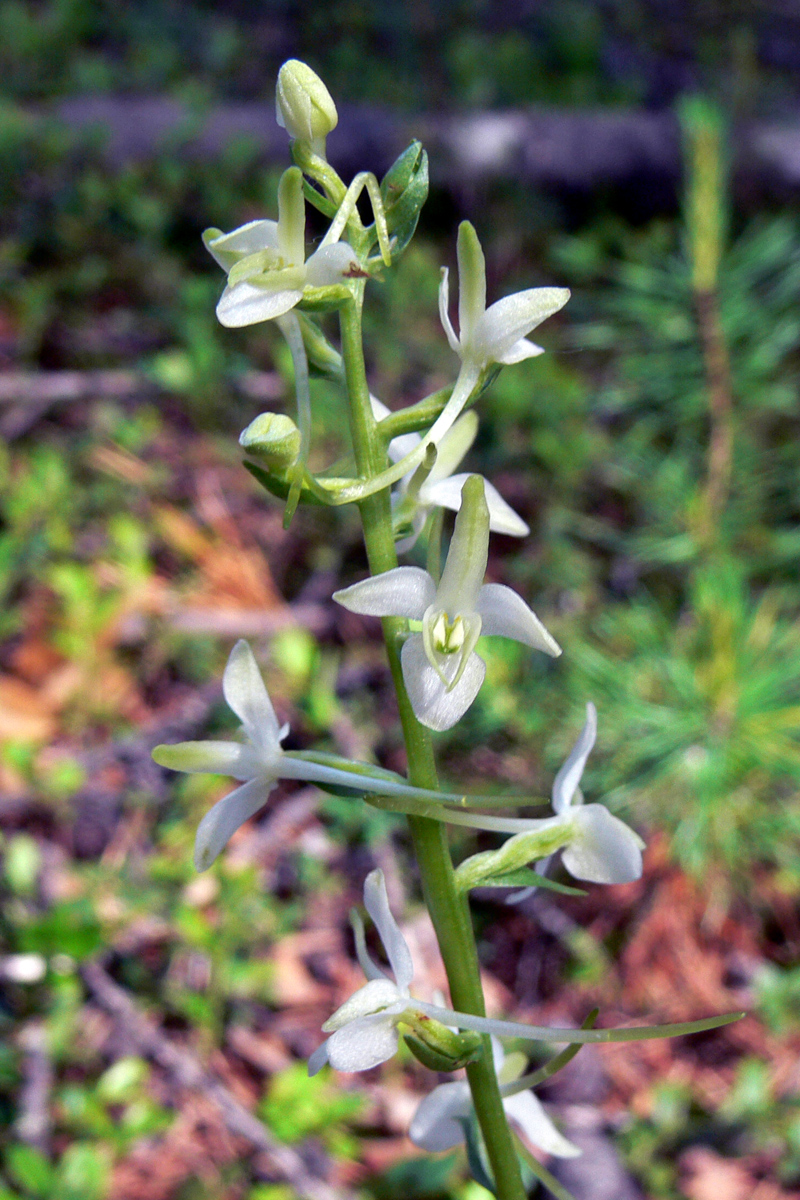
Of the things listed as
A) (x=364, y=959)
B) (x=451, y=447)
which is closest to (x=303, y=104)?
(x=451, y=447)

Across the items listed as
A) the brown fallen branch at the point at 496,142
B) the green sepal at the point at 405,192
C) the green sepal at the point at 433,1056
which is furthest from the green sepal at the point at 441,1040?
the brown fallen branch at the point at 496,142

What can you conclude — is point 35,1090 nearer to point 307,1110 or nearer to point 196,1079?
point 196,1079

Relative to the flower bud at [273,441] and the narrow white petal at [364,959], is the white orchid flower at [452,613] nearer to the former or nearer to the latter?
the flower bud at [273,441]

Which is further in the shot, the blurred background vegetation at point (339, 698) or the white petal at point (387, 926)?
the blurred background vegetation at point (339, 698)

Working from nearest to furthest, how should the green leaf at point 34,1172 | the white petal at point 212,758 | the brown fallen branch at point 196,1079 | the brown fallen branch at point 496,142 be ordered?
the white petal at point 212,758
the green leaf at point 34,1172
the brown fallen branch at point 196,1079
the brown fallen branch at point 496,142

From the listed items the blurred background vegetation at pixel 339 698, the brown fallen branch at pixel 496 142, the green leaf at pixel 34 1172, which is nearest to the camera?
the green leaf at pixel 34 1172

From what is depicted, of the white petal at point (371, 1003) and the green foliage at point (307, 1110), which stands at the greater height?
the white petal at point (371, 1003)

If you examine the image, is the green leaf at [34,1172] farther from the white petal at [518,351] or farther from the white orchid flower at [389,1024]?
the white petal at [518,351]

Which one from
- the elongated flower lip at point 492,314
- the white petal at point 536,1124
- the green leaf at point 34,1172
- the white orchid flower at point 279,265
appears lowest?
the green leaf at point 34,1172

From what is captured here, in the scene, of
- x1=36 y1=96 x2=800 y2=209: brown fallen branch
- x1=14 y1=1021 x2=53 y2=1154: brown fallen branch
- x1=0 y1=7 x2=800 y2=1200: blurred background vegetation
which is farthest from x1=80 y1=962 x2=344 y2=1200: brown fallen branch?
x1=36 y1=96 x2=800 y2=209: brown fallen branch
